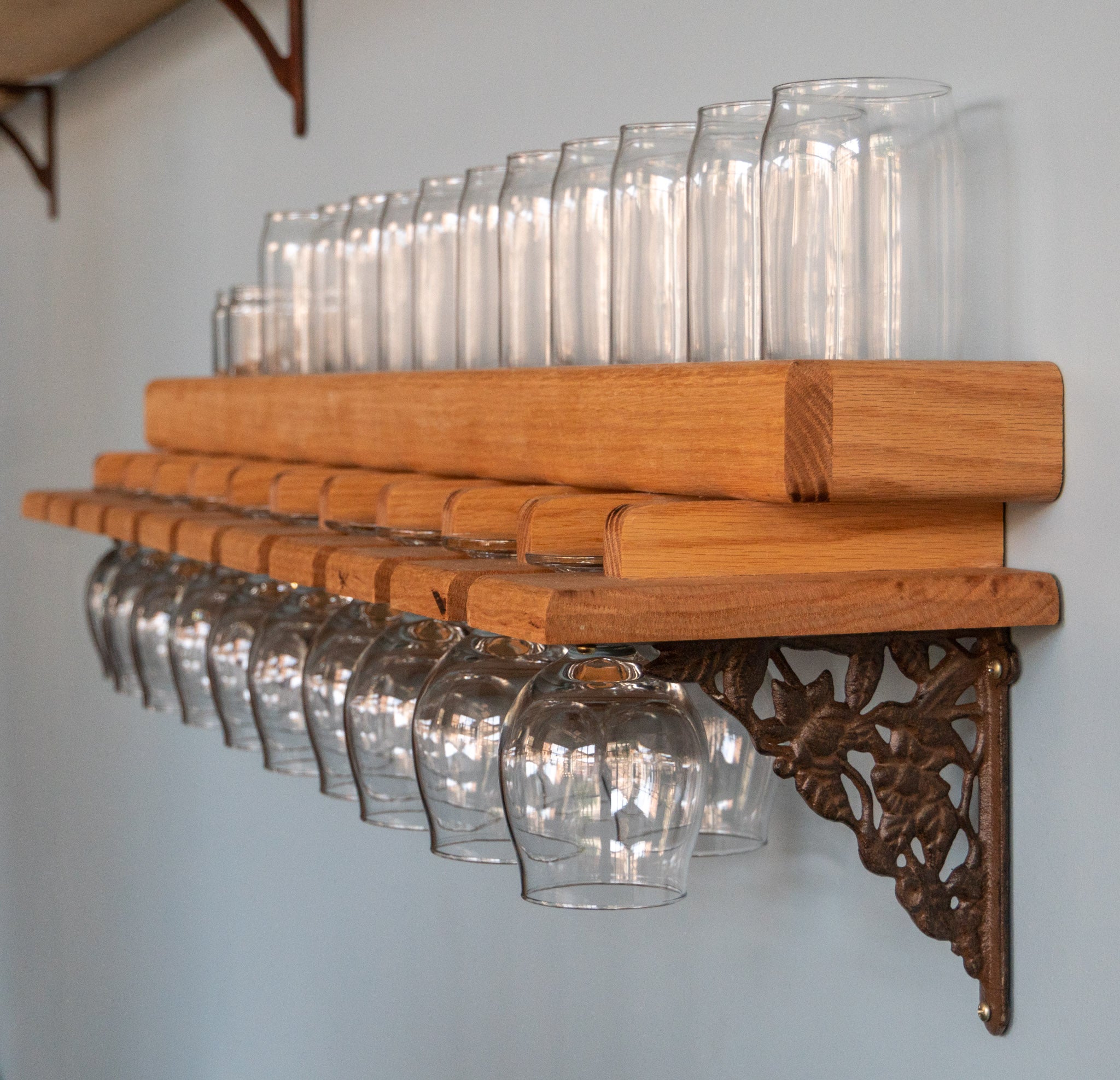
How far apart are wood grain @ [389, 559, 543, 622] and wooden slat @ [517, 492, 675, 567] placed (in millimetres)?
14

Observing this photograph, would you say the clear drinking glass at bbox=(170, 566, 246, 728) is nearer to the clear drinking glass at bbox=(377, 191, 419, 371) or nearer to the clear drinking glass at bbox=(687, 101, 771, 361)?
the clear drinking glass at bbox=(377, 191, 419, 371)

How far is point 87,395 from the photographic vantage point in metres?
2.83

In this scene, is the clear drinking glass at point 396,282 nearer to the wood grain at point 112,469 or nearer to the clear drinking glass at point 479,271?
the clear drinking glass at point 479,271

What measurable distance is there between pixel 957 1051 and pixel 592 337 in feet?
1.66

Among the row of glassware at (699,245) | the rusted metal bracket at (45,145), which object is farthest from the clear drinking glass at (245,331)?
the rusted metal bracket at (45,145)

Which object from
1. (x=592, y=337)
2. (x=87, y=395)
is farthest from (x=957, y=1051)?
(x=87, y=395)

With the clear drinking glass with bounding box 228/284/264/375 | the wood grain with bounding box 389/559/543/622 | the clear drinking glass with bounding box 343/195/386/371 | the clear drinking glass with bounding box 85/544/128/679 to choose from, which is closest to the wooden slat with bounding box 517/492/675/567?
the wood grain with bounding box 389/559/543/622

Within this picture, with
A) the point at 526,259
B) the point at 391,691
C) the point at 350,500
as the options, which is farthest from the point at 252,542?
the point at 526,259

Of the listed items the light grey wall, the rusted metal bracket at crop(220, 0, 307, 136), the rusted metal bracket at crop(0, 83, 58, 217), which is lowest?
the light grey wall

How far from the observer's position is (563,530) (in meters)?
0.85

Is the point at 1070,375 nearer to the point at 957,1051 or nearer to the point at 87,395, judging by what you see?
the point at 957,1051

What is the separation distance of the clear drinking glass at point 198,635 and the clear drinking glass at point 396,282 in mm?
252

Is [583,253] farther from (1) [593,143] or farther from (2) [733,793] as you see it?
(2) [733,793]

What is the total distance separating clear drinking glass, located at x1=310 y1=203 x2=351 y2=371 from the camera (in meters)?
1.34
